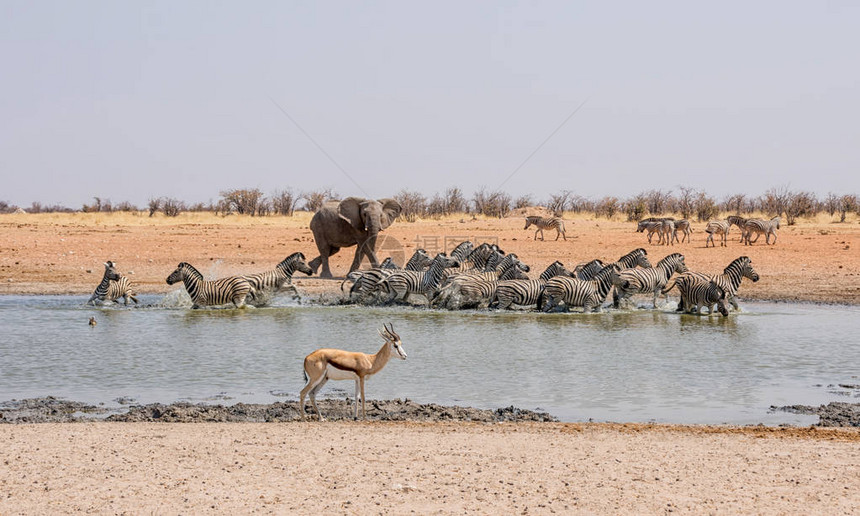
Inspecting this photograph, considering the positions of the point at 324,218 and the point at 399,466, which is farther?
the point at 324,218

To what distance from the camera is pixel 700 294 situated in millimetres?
15609

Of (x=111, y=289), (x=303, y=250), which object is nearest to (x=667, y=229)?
(x=303, y=250)

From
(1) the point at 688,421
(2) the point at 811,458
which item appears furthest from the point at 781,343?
(2) the point at 811,458

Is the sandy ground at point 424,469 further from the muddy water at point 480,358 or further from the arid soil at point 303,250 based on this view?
the arid soil at point 303,250

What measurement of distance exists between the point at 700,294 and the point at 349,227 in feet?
32.1

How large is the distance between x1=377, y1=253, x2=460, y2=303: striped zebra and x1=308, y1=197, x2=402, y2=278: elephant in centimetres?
493

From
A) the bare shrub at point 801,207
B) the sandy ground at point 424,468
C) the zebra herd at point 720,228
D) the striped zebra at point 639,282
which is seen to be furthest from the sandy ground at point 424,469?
the bare shrub at point 801,207

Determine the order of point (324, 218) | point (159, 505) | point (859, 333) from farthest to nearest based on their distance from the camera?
1. point (324, 218)
2. point (859, 333)
3. point (159, 505)

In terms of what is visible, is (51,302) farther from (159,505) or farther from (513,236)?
(513,236)

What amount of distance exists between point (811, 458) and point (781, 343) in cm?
623

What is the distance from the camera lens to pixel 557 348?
12297mm

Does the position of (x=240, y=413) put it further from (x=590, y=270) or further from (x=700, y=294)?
(x=590, y=270)

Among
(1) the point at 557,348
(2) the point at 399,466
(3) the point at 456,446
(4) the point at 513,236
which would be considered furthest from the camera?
(4) the point at 513,236

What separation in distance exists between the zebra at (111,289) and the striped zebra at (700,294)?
32.2 ft
